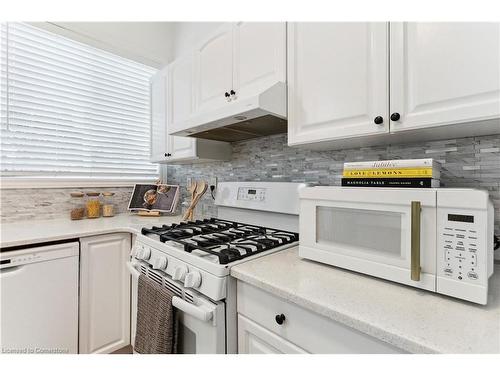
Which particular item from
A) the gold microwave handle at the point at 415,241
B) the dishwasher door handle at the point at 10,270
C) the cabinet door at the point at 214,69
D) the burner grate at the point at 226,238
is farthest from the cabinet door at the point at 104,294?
the gold microwave handle at the point at 415,241

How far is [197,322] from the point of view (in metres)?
0.95

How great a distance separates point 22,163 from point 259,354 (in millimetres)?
1997

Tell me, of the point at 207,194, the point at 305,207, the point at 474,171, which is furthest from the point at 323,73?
the point at 207,194

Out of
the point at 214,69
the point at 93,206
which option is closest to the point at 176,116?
the point at 214,69

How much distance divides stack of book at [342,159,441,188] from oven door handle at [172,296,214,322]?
672 millimetres

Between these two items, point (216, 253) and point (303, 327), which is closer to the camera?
point (303, 327)

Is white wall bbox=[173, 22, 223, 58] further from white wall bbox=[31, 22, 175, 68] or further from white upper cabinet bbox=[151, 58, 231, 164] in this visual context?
white upper cabinet bbox=[151, 58, 231, 164]

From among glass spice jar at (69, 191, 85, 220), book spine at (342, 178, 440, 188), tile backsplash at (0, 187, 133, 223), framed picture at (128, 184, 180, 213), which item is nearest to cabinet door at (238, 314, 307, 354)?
book spine at (342, 178, 440, 188)

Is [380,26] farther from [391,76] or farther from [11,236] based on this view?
[11,236]

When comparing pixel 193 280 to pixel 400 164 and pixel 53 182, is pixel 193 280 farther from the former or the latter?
pixel 53 182

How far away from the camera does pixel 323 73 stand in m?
1.01

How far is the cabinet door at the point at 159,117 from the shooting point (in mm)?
1985

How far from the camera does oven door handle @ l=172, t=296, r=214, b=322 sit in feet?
2.78

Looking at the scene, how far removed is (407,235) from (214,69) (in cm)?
132
